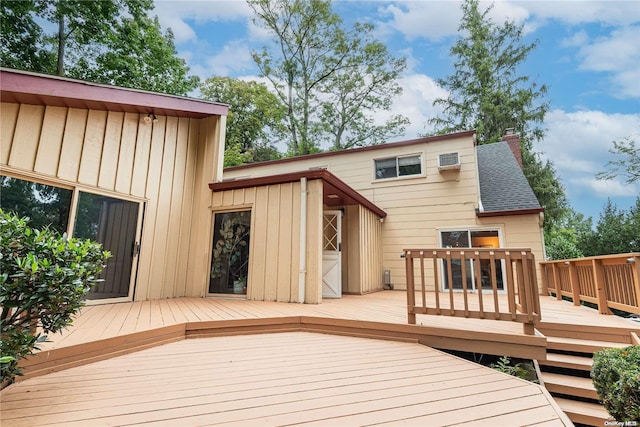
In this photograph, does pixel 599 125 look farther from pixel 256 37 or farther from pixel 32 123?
pixel 32 123

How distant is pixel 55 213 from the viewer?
402 cm

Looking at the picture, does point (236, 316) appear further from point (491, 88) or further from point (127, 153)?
point (491, 88)

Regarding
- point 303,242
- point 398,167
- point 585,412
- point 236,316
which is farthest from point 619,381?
point 398,167

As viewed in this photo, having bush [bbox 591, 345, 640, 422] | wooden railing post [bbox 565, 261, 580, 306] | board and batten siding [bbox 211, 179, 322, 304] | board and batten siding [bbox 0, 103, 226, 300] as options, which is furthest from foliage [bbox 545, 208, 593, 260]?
board and batten siding [bbox 0, 103, 226, 300]

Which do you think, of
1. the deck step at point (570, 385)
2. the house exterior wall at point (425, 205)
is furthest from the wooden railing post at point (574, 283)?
the deck step at point (570, 385)

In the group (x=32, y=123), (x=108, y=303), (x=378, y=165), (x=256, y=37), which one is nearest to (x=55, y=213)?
(x=32, y=123)

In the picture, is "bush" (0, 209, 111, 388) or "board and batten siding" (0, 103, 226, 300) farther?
"board and batten siding" (0, 103, 226, 300)

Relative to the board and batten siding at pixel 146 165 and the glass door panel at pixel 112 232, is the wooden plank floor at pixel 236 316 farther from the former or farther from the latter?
the board and batten siding at pixel 146 165

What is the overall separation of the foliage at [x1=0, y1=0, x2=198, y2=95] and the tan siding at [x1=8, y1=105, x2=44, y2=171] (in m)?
9.96

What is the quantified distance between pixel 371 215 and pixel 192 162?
4.49 meters

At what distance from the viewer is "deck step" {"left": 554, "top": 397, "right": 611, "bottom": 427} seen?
7.77 feet

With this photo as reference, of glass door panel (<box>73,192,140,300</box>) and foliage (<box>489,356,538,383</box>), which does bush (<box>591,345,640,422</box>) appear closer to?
foliage (<box>489,356,538,383</box>)

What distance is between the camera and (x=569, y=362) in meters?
2.93

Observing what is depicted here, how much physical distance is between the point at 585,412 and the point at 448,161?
624 centimetres
